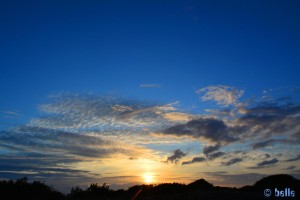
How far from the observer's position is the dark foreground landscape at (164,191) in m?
23.8

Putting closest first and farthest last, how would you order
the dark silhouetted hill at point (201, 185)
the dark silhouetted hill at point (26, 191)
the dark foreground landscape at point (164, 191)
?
1. the dark foreground landscape at point (164, 191)
2. the dark silhouetted hill at point (26, 191)
3. the dark silhouetted hill at point (201, 185)

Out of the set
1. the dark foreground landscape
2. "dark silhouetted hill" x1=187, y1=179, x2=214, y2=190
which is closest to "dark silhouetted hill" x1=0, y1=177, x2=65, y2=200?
the dark foreground landscape

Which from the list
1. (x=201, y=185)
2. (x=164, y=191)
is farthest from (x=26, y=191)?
(x=201, y=185)

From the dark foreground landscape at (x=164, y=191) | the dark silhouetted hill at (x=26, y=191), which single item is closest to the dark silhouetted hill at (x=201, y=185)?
the dark foreground landscape at (x=164, y=191)

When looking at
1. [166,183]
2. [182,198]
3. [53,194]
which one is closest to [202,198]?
[182,198]

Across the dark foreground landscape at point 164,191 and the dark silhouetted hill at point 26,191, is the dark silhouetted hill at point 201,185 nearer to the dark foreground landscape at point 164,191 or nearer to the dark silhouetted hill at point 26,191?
the dark foreground landscape at point 164,191

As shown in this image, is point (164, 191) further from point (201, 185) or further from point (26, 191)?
point (26, 191)

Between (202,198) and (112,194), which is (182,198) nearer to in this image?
(202,198)

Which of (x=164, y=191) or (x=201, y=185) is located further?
(x=201, y=185)

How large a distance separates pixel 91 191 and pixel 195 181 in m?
10.9

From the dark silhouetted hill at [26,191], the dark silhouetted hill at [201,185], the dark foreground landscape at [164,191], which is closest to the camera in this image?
the dark foreground landscape at [164,191]

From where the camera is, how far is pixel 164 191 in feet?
92.4

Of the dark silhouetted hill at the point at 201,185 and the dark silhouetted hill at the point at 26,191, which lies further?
the dark silhouetted hill at the point at 201,185

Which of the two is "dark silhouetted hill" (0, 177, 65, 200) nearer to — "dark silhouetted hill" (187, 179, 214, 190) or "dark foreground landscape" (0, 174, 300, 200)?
"dark foreground landscape" (0, 174, 300, 200)
